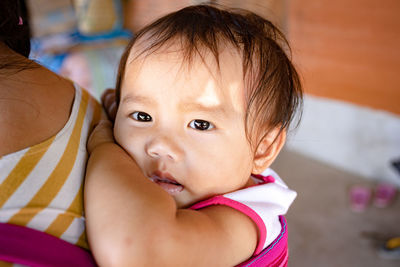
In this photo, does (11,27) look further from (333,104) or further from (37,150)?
(333,104)

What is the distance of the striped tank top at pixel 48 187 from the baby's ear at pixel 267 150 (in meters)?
0.39

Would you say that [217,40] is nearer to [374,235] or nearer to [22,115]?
[22,115]

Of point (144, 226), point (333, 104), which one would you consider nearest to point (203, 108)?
point (144, 226)

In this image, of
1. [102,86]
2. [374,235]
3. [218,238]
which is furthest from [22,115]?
[102,86]

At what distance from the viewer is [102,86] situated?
298cm

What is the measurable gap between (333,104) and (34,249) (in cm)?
282

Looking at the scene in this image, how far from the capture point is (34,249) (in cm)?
50

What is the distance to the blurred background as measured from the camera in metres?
2.29

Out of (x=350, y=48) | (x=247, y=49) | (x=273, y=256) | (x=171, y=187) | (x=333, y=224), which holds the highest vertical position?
(x=247, y=49)

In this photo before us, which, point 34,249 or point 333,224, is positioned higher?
point 34,249

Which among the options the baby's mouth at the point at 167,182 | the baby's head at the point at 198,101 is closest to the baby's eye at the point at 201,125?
the baby's head at the point at 198,101

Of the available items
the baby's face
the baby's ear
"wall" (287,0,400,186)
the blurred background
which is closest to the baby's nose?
the baby's face

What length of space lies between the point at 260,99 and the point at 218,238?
31 cm

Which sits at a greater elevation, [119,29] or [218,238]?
[218,238]
